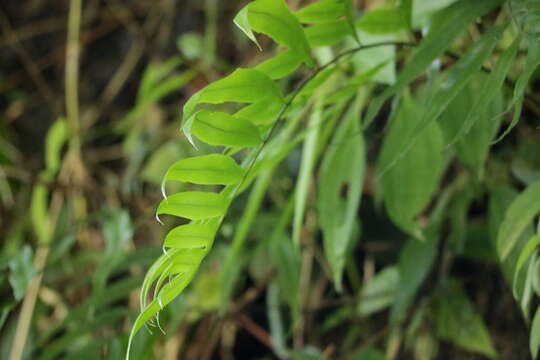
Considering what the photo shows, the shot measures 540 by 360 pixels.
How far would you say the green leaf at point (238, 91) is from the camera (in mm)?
344

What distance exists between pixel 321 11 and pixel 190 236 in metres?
0.17

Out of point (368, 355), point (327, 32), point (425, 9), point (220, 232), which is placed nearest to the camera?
point (327, 32)

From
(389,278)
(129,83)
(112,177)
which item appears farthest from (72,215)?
(389,278)

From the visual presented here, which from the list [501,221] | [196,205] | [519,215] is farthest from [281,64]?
[501,221]

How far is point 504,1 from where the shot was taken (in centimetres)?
48

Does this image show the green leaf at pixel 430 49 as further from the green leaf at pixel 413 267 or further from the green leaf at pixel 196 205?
the green leaf at pixel 413 267

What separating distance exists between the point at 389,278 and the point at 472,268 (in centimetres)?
14

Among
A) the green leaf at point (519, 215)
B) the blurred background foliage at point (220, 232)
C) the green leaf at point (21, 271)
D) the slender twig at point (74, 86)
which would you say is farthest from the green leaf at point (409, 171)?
the slender twig at point (74, 86)

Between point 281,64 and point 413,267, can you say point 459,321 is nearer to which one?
point 413,267

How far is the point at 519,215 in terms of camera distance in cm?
47

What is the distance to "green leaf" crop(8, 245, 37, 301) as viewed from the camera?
57cm

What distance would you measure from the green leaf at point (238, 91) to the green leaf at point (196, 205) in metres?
0.04

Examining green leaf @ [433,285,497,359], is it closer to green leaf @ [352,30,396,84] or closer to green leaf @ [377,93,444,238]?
green leaf @ [377,93,444,238]

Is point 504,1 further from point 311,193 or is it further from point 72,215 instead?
point 72,215
